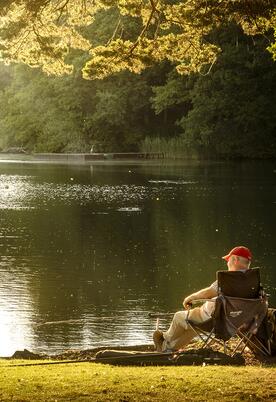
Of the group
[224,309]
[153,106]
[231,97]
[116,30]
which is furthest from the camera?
[153,106]

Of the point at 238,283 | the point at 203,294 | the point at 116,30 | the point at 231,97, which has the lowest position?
the point at 203,294

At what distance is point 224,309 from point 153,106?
6002 centimetres

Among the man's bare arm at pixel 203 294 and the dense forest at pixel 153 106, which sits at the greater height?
the dense forest at pixel 153 106

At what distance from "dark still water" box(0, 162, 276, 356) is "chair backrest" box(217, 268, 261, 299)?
13.3ft

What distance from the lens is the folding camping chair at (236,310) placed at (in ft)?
28.2

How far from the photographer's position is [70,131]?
7588 cm

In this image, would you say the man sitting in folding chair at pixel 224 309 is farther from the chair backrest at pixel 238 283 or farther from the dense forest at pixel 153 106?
the dense forest at pixel 153 106

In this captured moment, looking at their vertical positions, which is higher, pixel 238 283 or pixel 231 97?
pixel 231 97

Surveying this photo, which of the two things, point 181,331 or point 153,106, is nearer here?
point 181,331

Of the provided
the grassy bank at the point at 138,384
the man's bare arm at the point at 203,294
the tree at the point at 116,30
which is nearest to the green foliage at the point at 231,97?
the tree at the point at 116,30

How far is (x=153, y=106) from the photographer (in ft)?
223

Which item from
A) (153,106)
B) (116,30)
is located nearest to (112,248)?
(116,30)

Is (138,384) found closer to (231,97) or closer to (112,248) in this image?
(112,248)

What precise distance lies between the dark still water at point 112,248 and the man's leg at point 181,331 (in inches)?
142
